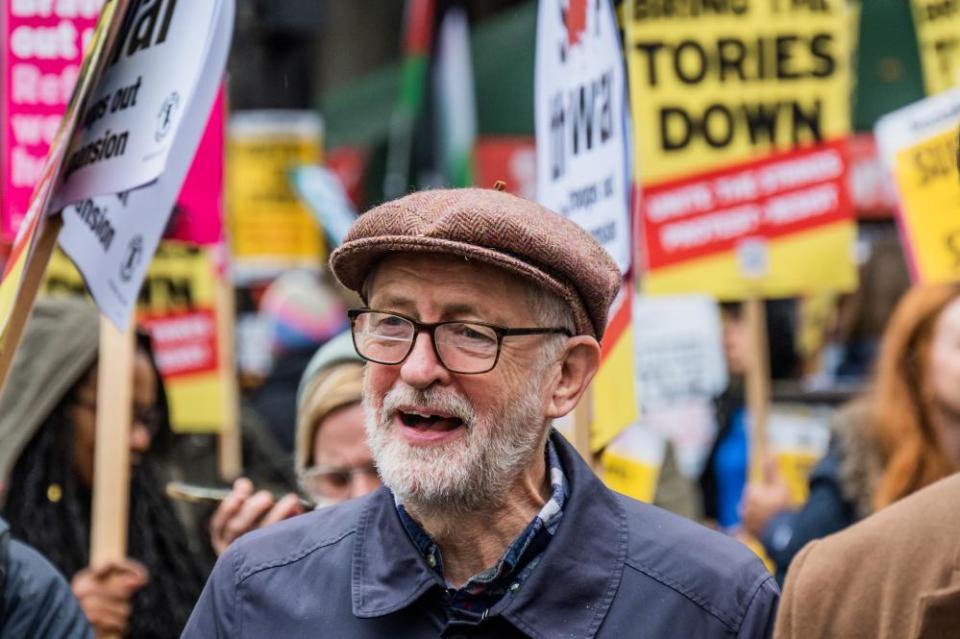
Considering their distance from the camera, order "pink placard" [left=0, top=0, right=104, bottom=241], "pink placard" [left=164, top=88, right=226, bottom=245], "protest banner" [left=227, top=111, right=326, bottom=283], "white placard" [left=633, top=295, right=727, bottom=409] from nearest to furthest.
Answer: "pink placard" [left=0, top=0, right=104, bottom=241] < "pink placard" [left=164, top=88, right=226, bottom=245] < "white placard" [left=633, top=295, right=727, bottom=409] < "protest banner" [left=227, top=111, right=326, bottom=283]

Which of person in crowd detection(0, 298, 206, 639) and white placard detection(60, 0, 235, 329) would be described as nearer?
white placard detection(60, 0, 235, 329)

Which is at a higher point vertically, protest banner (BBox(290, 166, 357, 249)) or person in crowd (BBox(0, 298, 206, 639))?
protest banner (BBox(290, 166, 357, 249))

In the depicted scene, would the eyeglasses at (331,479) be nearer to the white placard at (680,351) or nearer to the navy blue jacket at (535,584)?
the navy blue jacket at (535,584)

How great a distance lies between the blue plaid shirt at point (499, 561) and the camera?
8.51ft

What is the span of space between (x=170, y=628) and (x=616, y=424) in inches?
57.2

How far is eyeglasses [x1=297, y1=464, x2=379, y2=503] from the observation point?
13.1 ft

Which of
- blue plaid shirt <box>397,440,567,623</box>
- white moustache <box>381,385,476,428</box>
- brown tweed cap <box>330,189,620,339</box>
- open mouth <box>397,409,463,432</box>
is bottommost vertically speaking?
blue plaid shirt <box>397,440,567,623</box>

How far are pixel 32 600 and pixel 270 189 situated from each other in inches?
318

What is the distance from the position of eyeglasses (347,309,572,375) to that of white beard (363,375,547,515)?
48 millimetres

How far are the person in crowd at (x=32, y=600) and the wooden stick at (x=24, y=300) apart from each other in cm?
30

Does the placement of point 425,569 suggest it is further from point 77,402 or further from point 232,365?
point 232,365

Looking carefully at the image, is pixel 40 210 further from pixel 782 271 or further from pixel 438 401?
pixel 782 271

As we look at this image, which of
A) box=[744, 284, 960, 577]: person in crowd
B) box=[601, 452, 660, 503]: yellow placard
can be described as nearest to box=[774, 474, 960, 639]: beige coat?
box=[744, 284, 960, 577]: person in crowd

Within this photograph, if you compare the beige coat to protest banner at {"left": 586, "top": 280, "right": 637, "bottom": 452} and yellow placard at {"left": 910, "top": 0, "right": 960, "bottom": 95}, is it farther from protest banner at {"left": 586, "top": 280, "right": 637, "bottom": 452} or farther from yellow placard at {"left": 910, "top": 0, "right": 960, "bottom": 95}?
yellow placard at {"left": 910, "top": 0, "right": 960, "bottom": 95}
